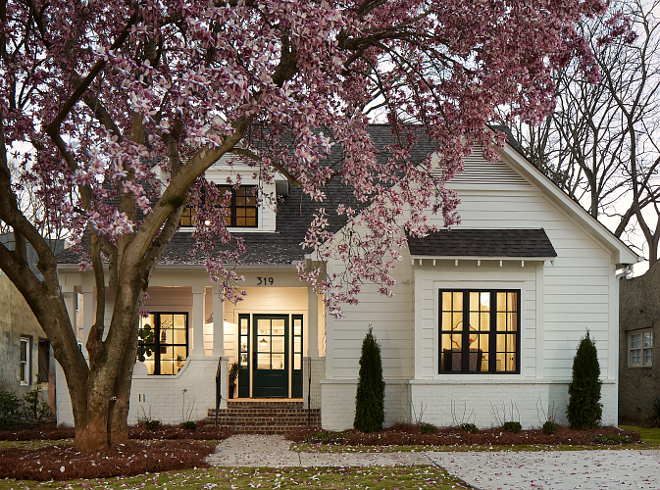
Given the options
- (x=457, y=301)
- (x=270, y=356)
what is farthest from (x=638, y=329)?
(x=270, y=356)

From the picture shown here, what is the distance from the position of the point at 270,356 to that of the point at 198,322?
7.94 feet

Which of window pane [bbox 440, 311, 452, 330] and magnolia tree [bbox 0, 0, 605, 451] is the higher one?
magnolia tree [bbox 0, 0, 605, 451]

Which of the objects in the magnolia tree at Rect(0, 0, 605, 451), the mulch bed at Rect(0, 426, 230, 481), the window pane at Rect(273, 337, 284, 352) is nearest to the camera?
the magnolia tree at Rect(0, 0, 605, 451)

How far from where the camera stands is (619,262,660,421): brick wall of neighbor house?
16.7 m

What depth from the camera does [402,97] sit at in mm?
10703

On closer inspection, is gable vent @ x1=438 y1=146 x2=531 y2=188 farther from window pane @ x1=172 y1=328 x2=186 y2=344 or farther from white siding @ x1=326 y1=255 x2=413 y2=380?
window pane @ x1=172 y1=328 x2=186 y2=344

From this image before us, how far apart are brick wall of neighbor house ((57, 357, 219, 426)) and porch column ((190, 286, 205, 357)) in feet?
1.87

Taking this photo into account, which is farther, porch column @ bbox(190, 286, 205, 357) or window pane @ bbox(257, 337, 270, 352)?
window pane @ bbox(257, 337, 270, 352)

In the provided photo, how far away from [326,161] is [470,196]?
4.75 meters

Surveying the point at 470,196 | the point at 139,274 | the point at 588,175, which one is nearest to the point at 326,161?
the point at 470,196

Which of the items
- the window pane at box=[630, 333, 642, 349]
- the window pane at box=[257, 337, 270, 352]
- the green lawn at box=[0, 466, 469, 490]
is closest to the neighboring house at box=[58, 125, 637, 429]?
the window pane at box=[257, 337, 270, 352]

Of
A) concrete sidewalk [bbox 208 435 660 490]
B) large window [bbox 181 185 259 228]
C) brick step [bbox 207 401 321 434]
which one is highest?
large window [bbox 181 185 259 228]

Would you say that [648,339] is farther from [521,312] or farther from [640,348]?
[521,312]

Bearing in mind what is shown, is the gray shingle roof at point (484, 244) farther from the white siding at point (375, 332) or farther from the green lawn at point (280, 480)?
the green lawn at point (280, 480)
